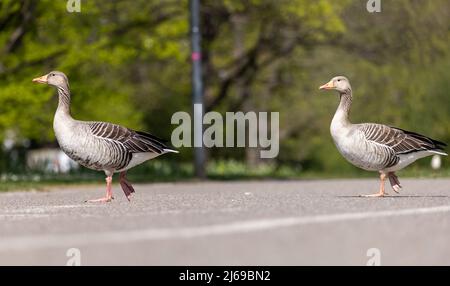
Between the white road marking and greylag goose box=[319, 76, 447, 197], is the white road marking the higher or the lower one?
the lower one

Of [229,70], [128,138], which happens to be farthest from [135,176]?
[128,138]

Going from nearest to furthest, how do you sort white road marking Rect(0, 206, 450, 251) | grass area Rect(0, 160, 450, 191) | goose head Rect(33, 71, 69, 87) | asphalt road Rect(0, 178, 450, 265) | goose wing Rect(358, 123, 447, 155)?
asphalt road Rect(0, 178, 450, 265)
white road marking Rect(0, 206, 450, 251)
goose wing Rect(358, 123, 447, 155)
goose head Rect(33, 71, 69, 87)
grass area Rect(0, 160, 450, 191)

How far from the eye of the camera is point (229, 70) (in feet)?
147

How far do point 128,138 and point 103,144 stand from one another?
56cm

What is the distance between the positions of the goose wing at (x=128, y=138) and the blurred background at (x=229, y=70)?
28.8 feet

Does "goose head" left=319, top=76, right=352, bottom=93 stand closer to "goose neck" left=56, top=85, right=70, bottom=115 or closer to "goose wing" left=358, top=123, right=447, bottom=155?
"goose wing" left=358, top=123, right=447, bottom=155

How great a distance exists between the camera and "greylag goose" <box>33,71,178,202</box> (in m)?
14.9

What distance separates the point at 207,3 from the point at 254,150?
13.7m

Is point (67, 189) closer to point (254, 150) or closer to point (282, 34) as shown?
point (282, 34)

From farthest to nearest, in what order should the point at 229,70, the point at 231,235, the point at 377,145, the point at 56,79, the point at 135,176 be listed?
the point at 229,70 < the point at 135,176 < the point at 56,79 < the point at 377,145 < the point at 231,235

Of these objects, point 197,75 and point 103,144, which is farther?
point 197,75

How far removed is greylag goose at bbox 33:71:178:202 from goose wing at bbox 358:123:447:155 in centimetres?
336

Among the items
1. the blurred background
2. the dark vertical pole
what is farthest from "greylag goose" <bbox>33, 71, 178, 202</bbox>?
the dark vertical pole

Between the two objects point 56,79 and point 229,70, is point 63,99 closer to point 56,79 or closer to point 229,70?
point 56,79
